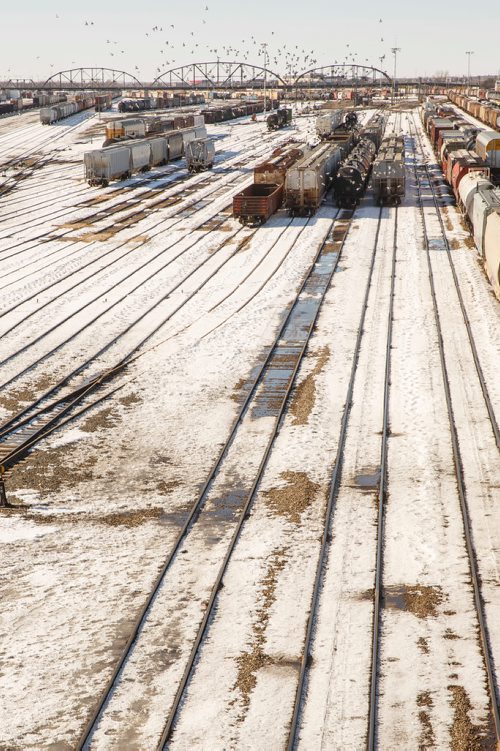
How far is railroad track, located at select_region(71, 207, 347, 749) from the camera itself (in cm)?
1105

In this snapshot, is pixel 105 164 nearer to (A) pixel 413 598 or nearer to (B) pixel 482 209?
→ (B) pixel 482 209

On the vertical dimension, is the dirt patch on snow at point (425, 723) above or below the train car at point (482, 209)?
below

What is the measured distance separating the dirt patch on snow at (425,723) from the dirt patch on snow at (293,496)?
16.4 ft

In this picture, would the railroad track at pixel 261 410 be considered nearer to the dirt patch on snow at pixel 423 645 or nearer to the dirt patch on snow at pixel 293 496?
the dirt patch on snow at pixel 293 496

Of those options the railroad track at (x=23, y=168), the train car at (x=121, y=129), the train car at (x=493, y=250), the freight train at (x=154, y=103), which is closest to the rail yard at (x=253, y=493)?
the train car at (x=493, y=250)

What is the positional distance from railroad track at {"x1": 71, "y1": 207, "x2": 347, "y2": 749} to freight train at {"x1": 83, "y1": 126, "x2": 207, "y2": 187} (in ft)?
80.5

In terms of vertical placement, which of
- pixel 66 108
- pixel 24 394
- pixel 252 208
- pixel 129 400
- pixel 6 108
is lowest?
pixel 129 400

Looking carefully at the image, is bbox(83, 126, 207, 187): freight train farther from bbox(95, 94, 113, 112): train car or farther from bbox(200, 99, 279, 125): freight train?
bbox(95, 94, 113, 112): train car

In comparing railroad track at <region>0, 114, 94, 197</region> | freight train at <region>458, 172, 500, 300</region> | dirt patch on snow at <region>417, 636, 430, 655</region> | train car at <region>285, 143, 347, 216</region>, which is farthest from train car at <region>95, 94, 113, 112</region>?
dirt patch on snow at <region>417, 636, 430, 655</region>

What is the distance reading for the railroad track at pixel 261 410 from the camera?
11.1m

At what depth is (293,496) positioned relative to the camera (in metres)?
16.1

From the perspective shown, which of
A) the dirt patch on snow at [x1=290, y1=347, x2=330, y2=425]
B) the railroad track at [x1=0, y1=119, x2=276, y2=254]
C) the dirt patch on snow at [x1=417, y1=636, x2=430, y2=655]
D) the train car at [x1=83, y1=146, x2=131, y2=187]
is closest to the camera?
the dirt patch on snow at [x1=417, y1=636, x2=430, y2=655]

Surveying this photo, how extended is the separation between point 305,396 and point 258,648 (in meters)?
10.3

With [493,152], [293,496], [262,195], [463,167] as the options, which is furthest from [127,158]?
[293,496]
